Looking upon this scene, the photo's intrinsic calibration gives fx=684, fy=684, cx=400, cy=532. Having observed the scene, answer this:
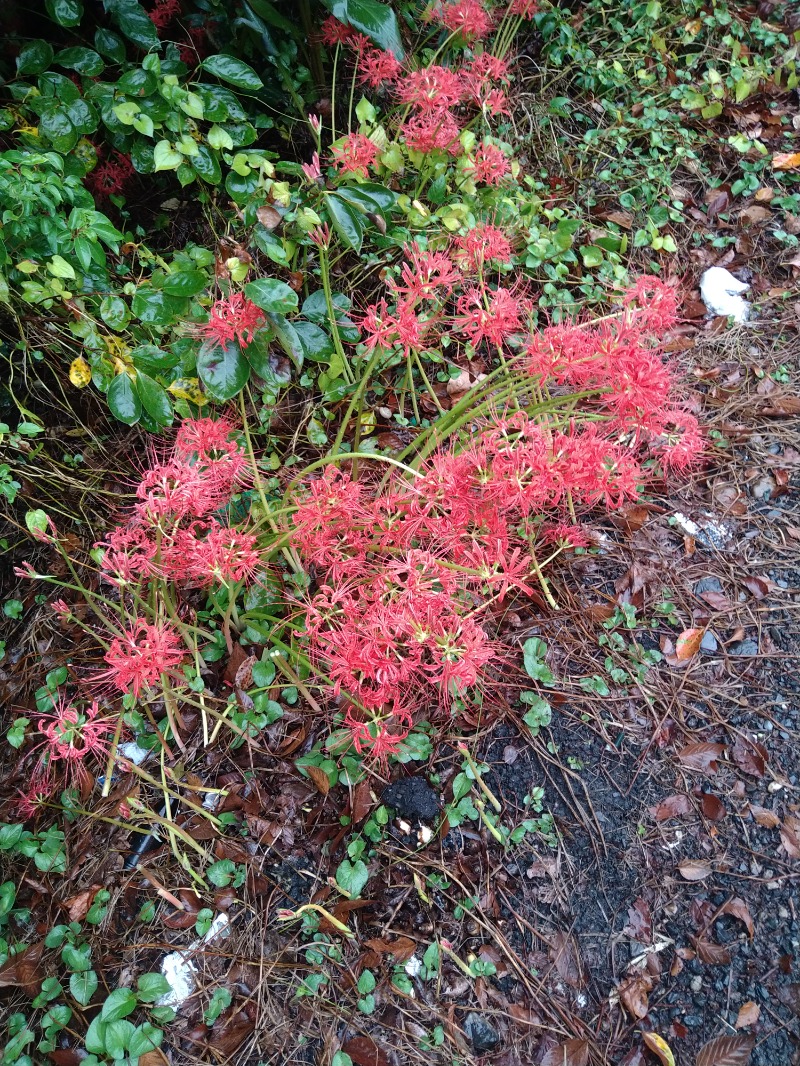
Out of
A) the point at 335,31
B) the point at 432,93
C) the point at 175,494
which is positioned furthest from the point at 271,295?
→ the point at 335,31

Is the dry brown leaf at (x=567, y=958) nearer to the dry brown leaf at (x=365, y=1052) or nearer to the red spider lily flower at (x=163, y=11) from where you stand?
the dry brown leaf at (x=365, y=1052)

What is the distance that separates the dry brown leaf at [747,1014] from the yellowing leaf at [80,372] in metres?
2.03

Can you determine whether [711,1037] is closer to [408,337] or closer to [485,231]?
[408,337]

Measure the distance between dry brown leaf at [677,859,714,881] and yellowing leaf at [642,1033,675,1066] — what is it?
0.99ft

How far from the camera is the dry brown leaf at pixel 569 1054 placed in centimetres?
131

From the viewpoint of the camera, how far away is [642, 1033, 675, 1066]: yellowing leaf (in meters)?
1.31

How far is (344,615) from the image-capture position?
1.40 m

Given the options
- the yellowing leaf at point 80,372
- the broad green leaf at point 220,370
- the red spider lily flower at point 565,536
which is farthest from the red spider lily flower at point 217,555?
the red spider lily flower at point 565,536

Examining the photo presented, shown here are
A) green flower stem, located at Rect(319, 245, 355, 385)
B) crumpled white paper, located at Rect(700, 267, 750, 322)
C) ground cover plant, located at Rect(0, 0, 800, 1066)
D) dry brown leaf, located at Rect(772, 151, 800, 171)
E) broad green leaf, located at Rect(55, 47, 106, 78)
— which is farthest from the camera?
dry brown leaf, located at Rect(772, 151, 800, 171)

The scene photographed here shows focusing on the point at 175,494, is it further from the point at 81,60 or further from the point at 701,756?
the point at 701,756

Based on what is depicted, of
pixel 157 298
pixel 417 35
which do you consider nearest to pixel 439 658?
pixel 157 298

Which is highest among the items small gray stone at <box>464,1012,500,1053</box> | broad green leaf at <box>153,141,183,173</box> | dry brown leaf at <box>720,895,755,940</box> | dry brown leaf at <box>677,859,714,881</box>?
broad green leaf at <box>153,141,183,173</box>

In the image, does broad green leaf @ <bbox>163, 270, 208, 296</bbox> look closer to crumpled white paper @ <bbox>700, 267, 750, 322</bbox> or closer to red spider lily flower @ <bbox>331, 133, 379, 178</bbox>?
red spider lily flower @ <bbox>331, 133, 379, 178</bbox>

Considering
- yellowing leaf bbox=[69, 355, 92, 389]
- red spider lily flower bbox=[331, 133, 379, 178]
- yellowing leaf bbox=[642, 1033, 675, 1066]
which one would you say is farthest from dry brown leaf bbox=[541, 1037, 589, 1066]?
red spider lily flower bbox=[331, 133, 379, 178]
